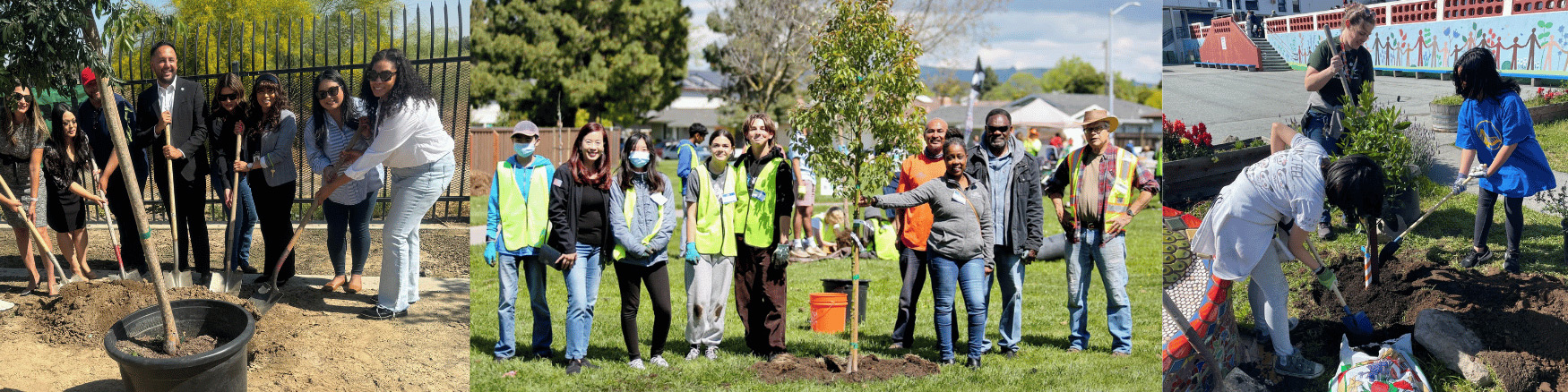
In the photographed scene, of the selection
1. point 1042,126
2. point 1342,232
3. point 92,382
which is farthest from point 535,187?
point 1042,126

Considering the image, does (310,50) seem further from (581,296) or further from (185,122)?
(581,296)

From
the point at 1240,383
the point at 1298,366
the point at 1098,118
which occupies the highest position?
the point at 1098,118

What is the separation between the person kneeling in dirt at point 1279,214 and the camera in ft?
13.8

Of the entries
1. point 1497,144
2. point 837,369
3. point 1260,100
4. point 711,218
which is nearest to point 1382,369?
point 1497,144

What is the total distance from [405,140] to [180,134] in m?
1.13

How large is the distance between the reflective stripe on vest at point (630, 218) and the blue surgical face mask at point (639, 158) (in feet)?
0.49

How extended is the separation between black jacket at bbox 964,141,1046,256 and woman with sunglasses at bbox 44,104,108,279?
463cm

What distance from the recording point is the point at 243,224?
197 inches

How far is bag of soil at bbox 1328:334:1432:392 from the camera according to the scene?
14.0 feet

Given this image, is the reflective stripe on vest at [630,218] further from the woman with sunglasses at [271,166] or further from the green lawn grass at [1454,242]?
the green lawn grass at [1454,242]

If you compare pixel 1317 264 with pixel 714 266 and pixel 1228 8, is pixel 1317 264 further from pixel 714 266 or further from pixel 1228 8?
pixel 714 266

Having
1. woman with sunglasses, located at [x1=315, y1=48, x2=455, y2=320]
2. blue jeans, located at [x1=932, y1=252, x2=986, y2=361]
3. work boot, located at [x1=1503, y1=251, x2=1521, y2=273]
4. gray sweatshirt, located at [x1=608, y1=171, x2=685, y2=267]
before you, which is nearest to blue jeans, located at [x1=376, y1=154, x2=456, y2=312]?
woman with sunglasses, located at [x1=315, y1=48, x2=455, y2=320]

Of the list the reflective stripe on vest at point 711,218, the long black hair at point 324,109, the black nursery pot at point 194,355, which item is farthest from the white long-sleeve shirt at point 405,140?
the reflective stripe on vest at point 711,218

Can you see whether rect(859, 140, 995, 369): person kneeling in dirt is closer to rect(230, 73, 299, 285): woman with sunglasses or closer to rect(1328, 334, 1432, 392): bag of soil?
rect(1328, 334, 1432, 392): bag of soil
